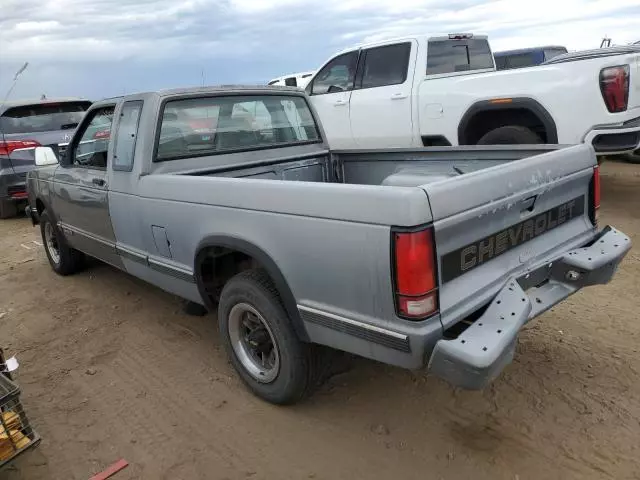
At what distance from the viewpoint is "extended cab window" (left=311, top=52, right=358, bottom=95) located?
7488 millimetres

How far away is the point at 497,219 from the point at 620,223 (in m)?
4.14

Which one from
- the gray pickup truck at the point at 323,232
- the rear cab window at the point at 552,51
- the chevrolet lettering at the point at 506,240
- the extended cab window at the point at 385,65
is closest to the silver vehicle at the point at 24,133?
the gray pickup truck at the point at 323,232

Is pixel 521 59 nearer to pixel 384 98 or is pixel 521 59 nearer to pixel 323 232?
pixel 384 98

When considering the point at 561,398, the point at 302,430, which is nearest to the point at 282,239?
the point at 302,430

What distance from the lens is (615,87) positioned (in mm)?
5207

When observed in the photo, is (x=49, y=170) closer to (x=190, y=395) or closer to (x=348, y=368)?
(x=190, y=395)

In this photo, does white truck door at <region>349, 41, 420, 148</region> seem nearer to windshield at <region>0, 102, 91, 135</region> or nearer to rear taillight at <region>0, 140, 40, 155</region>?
windshield at <region>0, 102, 91, 135</region>

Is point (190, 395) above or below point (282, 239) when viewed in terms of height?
below

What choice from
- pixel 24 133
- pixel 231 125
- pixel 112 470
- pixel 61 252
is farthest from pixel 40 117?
pixel 112 470

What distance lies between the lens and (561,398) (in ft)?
9.66

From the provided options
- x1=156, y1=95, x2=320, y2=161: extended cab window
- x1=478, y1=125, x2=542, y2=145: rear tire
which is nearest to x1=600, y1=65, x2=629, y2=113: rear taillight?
x1=478, y1=125, x2=542, y2=145: rear tire

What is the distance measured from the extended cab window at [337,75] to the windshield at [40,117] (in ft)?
13.3

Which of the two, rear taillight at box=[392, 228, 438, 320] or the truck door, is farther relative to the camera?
the truck door

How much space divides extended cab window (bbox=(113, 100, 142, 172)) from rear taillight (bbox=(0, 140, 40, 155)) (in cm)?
520
